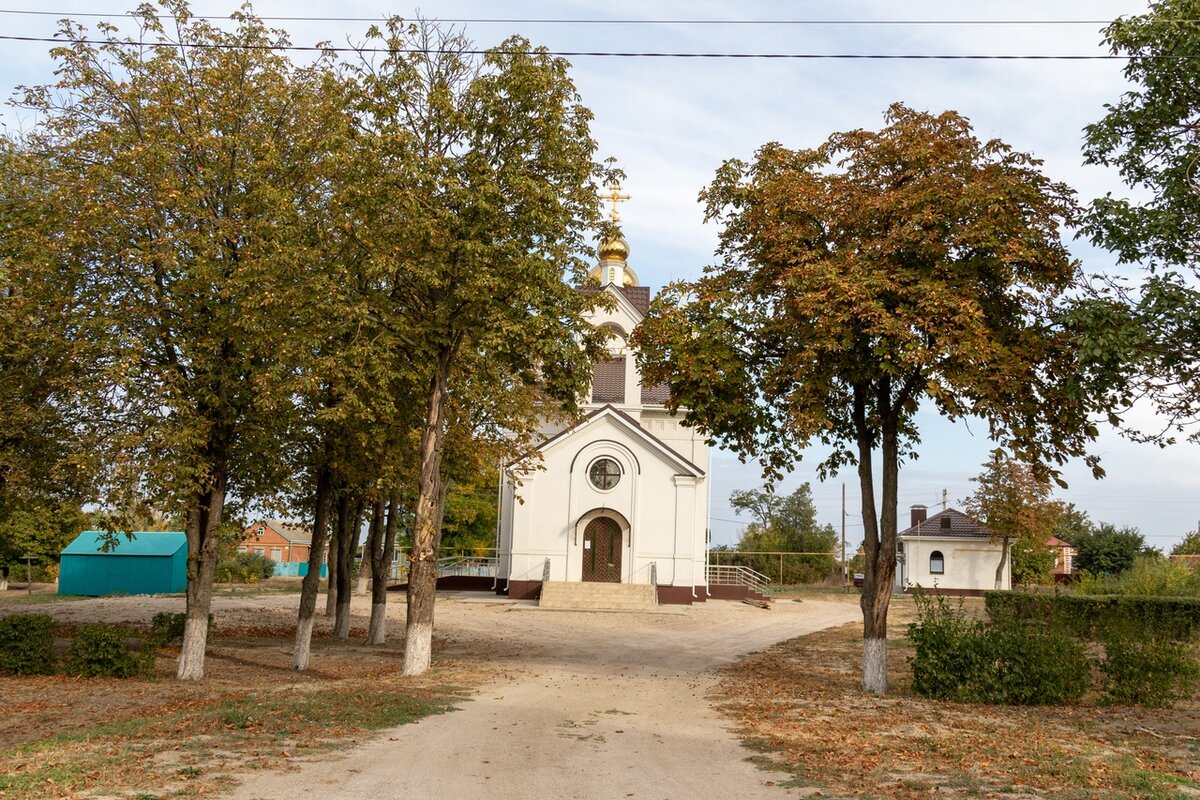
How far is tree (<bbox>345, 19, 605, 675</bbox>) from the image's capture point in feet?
48.8

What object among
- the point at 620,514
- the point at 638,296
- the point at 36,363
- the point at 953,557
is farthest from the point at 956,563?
the point at 36,363

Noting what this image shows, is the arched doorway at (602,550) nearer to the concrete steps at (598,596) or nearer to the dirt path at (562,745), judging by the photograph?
the concrete steps at (598,596)

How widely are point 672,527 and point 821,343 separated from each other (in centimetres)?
2255

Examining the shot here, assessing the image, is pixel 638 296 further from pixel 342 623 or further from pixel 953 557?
pixel 342 623

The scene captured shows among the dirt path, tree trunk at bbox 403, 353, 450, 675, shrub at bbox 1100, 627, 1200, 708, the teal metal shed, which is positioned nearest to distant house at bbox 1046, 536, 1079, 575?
the dirt path

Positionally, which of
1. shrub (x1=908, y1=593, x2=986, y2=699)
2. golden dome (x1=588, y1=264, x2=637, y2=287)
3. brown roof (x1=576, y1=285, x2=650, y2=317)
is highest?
golden dome (x1=588, y1=264, x2=637, y2=287)

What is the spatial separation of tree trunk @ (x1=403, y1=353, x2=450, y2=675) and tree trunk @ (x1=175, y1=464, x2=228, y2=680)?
3.46m

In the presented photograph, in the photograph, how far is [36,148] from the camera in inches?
632

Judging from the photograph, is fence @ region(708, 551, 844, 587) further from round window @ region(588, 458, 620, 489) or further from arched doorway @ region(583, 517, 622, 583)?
round window @ region(588, 458, 620, 489)

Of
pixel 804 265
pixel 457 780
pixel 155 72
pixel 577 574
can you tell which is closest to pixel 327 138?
pixel 155 72

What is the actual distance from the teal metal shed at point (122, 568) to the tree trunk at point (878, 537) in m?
34.8

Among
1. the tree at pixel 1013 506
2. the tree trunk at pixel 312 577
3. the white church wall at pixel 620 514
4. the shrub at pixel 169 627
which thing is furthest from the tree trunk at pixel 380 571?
the tree at pixel 1013 506

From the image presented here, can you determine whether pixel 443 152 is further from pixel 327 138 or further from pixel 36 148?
pixel 36 148

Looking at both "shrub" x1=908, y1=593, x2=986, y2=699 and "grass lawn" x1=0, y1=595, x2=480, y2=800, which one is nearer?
"grass lawn" x1=0, y1=595, x2=480, y2=800
